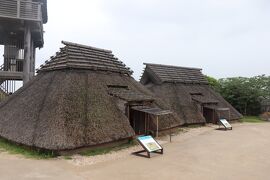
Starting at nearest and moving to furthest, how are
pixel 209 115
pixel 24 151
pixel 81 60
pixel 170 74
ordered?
1. pixel 24 151
2. pixel 81 60
3. pixel 209 115
4. pixel 170 74

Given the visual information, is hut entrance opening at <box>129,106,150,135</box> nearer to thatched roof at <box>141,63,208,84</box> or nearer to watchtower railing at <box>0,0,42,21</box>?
thatched roof at <box>141,63,208,84</box>

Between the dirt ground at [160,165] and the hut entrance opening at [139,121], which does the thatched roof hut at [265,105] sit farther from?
the hut entrance opening at [139,121]

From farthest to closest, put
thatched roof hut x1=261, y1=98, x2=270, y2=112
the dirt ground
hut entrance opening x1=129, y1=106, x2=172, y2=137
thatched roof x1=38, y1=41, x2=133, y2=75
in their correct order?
thatched roof hut x1=261, y1=98, x2=270, y2=112, hut entrance opening x1=129, y1=106, x2=172, y2=137, thatched roof x1=38, y1=41, x2=133, y2=75, the dirt ground

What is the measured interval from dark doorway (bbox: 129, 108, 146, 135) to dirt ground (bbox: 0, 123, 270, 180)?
3.24 meters

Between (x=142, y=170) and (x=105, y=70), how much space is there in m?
8.69

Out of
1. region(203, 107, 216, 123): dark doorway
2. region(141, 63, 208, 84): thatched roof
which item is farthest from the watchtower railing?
region(203, 107, 216, 123): dark doorway

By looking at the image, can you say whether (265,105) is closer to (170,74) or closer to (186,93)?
(186,93)

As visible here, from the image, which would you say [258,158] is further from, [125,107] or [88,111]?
[88,111]

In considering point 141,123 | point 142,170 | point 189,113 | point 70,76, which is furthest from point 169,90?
point 142,170

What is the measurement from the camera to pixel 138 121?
17.1 meters

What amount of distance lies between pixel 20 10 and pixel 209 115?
62.0 feet

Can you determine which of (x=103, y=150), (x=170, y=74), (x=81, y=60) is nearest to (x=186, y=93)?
(x=170, y=74)

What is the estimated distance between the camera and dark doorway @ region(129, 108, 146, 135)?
16.7 meters

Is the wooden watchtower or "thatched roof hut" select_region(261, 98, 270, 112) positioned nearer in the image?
the wooden watchtower
